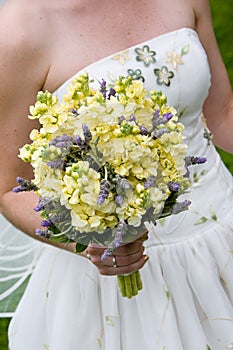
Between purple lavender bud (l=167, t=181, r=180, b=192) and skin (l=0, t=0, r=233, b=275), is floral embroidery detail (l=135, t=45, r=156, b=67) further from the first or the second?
purple lavender bud (l=167, t=181, r=180, b=192)

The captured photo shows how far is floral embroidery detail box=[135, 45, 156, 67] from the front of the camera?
198cm

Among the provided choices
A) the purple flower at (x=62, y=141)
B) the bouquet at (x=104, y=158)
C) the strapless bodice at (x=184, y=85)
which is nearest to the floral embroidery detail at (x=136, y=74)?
the strapless bodice at (x=184, y=85)

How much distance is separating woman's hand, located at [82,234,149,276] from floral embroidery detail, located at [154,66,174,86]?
454 millimetres

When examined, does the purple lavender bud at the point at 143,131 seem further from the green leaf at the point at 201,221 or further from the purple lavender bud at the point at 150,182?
the green leaf at the point at 201,221

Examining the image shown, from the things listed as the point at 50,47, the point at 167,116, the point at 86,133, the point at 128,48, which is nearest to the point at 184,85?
the point at 128,48

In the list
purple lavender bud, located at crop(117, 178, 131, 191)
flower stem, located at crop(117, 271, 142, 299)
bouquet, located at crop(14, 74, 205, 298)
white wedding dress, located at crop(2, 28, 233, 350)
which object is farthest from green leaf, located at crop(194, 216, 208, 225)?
purple lavender bud, located at crop(117, 178, 131, 191)

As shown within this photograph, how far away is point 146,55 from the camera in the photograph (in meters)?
1.99

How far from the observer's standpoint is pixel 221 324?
206 centimetres

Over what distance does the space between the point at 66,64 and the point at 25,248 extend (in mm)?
865

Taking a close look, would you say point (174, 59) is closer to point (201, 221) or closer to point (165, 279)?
point (201, 221)

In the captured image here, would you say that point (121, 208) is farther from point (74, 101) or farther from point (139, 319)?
point (139, 319)

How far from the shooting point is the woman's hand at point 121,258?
1744 mm

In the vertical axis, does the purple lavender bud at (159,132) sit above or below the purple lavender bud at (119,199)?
above

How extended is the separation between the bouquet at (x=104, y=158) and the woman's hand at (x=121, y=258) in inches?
7.3
